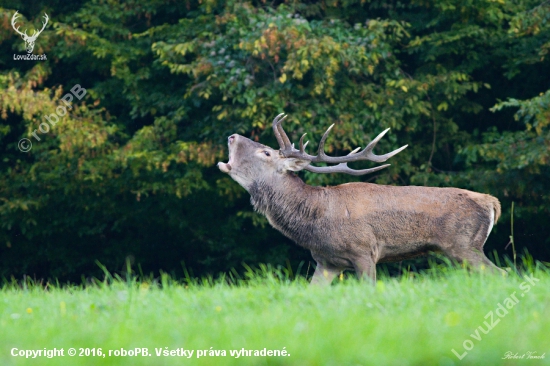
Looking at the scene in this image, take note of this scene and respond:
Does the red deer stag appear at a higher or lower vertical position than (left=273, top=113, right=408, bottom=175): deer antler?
lower

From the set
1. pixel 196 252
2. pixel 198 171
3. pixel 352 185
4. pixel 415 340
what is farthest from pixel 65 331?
Result: pixel 196 252

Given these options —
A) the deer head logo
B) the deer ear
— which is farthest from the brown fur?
the deer head logo

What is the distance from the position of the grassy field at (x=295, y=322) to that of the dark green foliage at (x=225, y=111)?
6.57m

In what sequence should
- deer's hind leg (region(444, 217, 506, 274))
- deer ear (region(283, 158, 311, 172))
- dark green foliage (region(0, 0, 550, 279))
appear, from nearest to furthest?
1. deer's hind leg (region(444, 217, 506, 274))
2. deer ear (region(283, 158, 311, 172))
3. dark green foliage (region(0, 0, 550, 279))

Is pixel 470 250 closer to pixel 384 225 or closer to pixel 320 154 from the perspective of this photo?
pixel 384 225

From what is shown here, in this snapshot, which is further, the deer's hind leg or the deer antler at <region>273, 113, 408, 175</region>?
the deer antler at <region>273, 113, 408, 175</region>

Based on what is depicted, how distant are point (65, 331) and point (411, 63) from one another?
1125 cm

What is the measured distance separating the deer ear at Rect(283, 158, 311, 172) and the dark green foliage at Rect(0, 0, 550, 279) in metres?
3.71

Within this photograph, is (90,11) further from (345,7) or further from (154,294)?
(154,294)

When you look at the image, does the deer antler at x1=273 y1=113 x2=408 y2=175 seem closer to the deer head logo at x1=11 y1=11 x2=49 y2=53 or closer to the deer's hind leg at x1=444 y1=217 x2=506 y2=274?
the deer's hind leg at x1=444 y1=217 x2=506 y2=274

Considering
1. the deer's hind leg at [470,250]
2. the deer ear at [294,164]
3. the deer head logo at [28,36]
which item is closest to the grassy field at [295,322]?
the deer's hind leg at [470,250]

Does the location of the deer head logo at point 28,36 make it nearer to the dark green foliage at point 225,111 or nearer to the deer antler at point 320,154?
the dark green foliage at point 225,111

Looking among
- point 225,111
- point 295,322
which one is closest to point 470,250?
point 295,322

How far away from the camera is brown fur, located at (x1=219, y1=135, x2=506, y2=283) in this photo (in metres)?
8.01
